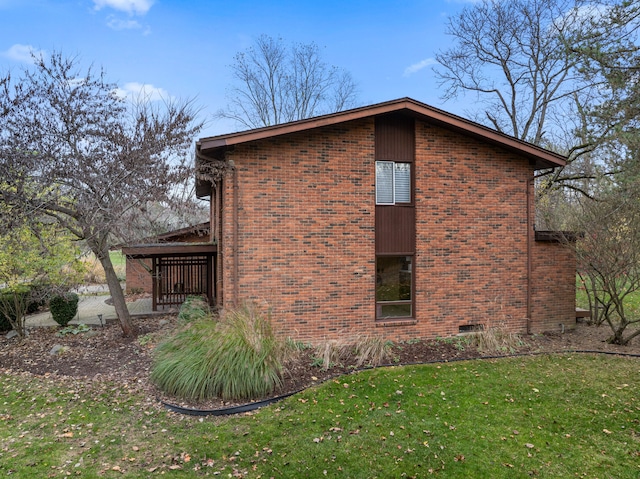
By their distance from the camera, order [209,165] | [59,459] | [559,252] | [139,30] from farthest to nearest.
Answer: [139,30], [559,252], [209,165], [59,459]

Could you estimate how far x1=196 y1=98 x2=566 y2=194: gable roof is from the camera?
330 inches

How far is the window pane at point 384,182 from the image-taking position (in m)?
9.63

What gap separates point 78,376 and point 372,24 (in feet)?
65.5

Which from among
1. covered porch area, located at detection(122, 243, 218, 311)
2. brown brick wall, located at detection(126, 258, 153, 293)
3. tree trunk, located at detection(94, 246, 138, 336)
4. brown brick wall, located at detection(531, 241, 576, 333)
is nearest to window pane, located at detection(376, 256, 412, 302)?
brown brick wall, located at detection(531, 241, 576, 333)

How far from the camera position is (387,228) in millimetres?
9562

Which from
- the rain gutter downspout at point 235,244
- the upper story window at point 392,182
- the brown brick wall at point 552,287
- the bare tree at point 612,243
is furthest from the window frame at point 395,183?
the bare tree at point 612,243

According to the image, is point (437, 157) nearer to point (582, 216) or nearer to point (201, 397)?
point (582, 216)

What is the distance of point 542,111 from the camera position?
696 inches

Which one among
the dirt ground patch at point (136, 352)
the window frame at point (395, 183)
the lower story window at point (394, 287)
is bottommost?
the dirt ground patch at point (136, 352)

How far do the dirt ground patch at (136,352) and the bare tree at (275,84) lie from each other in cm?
2072

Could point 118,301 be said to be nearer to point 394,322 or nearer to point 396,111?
point 394,322

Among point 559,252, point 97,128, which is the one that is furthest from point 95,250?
point 559,252

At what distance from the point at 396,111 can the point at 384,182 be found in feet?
5.79

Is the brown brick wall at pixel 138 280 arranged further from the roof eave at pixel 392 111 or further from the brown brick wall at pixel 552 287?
the brown brick wall at pixel 552 287
